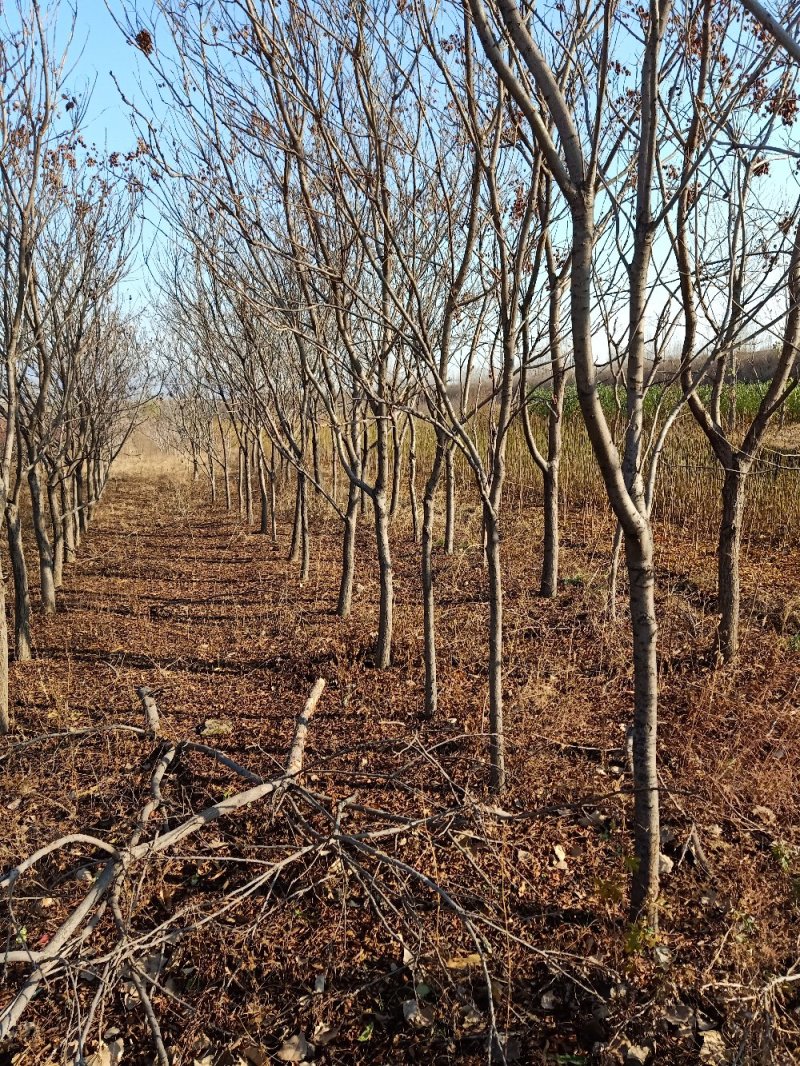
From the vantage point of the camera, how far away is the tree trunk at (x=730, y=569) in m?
4.50

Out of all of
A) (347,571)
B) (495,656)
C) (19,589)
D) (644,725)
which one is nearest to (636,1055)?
(644,725)

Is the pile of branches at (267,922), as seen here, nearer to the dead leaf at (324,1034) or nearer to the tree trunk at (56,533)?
the dead leaf at (324,1034)

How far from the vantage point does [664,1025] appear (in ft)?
6.73

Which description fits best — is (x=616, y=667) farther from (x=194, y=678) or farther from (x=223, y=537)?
(x=223, y=537)

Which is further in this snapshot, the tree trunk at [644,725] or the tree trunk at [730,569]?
the tree trunk at [730,569]

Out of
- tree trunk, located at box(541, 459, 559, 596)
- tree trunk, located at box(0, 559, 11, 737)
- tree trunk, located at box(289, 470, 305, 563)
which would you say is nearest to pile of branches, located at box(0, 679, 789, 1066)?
tree trunk, located at box(0, 559, 11, 737)

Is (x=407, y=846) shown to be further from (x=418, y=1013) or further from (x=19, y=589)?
(x=19, y=589)

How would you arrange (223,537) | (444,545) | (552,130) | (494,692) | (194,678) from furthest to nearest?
(223,537) < (444,545) < (194,678) < (552,130) < (494,692)

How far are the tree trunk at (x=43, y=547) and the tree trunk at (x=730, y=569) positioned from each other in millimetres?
6001

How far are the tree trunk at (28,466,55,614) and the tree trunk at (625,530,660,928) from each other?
596cm

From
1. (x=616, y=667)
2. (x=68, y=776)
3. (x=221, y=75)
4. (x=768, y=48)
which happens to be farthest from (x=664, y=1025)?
(x=221, y=75)

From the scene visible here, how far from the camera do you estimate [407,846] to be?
3.00 meters

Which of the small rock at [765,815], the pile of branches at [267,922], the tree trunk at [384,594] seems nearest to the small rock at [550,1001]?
the pile of branches at [267,922]

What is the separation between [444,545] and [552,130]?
564cm
